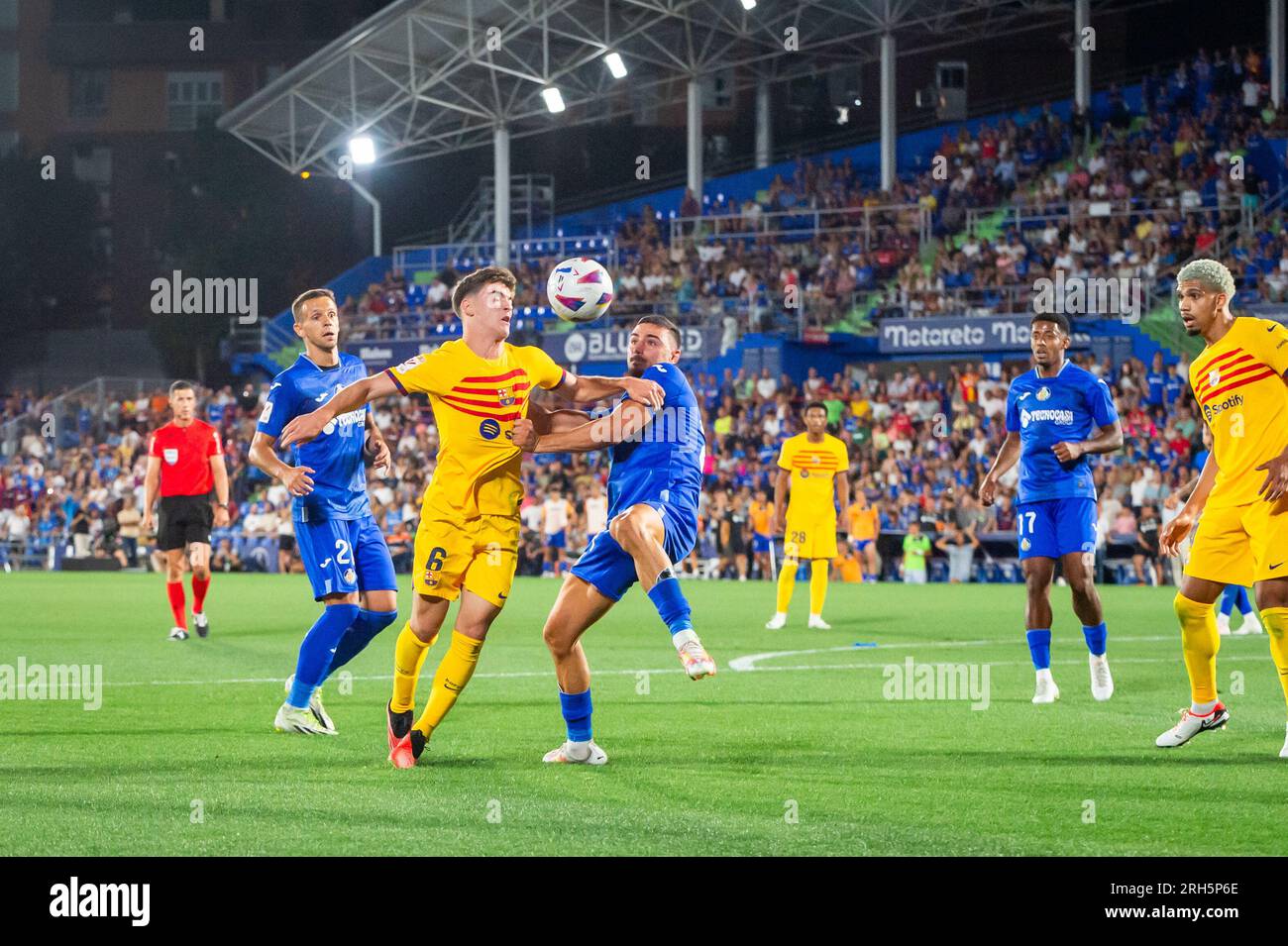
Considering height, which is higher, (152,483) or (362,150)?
(362,150)

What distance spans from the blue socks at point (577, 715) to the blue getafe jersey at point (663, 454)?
96 cm

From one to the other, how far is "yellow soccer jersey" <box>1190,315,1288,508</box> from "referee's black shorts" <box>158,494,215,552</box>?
10.9 m

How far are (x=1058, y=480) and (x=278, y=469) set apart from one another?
5487 mm

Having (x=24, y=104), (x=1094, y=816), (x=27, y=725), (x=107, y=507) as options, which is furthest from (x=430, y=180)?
(x=1094, y=816)

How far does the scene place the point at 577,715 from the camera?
7910 mm

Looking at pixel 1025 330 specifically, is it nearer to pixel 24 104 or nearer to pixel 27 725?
pixel 27 725

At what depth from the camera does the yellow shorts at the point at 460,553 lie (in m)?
7.78

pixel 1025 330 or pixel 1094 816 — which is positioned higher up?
pixel 1025 330

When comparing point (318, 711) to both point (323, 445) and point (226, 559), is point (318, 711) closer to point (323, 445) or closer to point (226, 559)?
point (323, 445)
